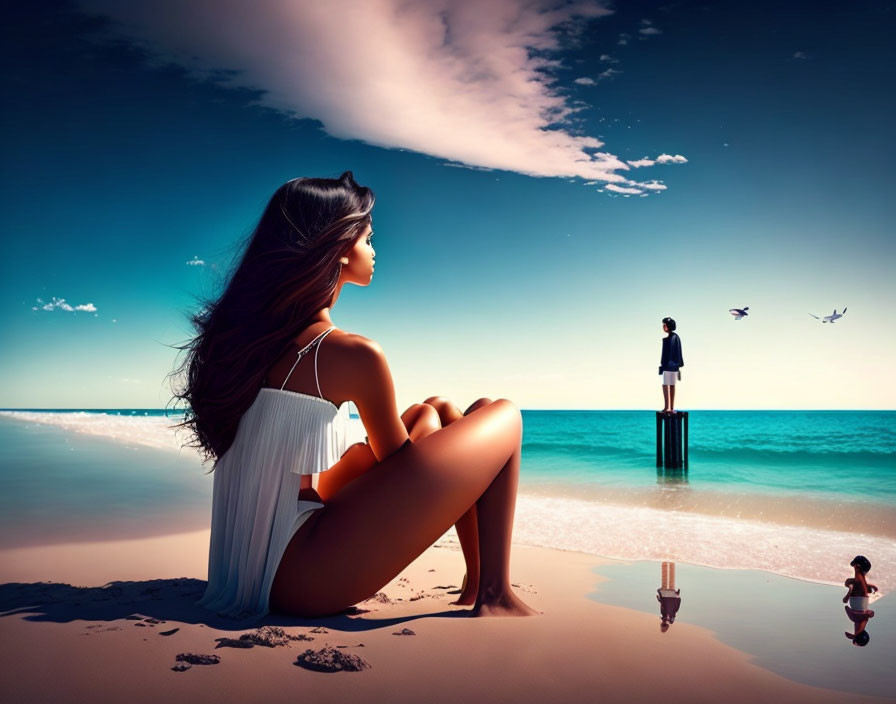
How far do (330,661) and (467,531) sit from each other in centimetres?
78

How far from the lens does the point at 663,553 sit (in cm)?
436

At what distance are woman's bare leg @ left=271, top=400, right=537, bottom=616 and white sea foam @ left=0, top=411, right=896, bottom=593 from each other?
235 centimetres

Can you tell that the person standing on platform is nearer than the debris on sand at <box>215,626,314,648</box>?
No

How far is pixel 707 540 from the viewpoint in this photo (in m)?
5.04

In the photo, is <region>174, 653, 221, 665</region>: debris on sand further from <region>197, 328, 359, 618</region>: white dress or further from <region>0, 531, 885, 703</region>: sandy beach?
<region>197, 328, 359, 618</region>: white dress

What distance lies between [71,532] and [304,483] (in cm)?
288

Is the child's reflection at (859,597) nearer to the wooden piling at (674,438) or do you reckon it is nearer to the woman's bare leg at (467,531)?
the woman's bare leg at (467,531)

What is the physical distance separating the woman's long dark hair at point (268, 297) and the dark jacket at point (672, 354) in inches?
415

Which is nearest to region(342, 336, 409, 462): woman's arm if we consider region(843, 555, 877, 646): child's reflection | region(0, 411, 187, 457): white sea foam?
region(843, 555, 877, 646): child's reflection

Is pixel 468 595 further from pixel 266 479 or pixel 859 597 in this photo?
pixel 859 597

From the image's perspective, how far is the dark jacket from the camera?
11.9 meters

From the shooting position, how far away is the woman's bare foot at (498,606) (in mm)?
2330

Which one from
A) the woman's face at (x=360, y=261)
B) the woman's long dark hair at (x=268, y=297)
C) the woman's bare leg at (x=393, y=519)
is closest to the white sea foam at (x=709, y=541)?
the woman's bare leg at (x=393, y=519)

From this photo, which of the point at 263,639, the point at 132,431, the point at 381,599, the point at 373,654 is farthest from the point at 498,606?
the point at 132,431
